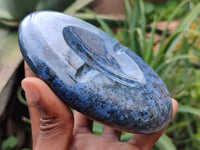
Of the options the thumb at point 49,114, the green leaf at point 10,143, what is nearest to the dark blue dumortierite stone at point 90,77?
the thumb at point 49,114

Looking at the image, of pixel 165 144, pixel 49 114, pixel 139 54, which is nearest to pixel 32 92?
pixel 49 114

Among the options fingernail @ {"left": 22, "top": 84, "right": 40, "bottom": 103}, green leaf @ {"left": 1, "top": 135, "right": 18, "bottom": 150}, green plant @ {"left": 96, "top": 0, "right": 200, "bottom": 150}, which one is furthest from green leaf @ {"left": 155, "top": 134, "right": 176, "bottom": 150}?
green leaf @ {"left": 1, "top": 135, "right": 18, "bottom": 150}

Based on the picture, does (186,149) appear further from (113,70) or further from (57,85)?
(57,85)

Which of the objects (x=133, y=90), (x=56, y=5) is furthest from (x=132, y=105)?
(x=56, y=5)

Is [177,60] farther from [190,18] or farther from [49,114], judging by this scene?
[49,114]

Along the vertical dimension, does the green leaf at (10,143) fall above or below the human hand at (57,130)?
below

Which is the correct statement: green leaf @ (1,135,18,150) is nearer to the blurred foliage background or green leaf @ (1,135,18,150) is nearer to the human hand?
the blurred foliage background

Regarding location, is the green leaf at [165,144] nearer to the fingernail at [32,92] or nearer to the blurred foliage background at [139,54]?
the blurred foliage background at [139,54]
